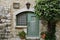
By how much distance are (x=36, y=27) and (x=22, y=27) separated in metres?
0.61

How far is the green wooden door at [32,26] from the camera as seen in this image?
10766 mm

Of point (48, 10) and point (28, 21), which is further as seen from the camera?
point (28, 21)

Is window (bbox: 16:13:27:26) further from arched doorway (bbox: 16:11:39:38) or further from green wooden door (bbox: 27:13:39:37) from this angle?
green wooden door (bbox: 27:13:39:37)

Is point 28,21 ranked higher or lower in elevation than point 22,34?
higher

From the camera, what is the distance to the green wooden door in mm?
10766

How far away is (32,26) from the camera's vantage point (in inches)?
426

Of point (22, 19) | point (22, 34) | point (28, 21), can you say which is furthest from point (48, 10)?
point (22, 34)

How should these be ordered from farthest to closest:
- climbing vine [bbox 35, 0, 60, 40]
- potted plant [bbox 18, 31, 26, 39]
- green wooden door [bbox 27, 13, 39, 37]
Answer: green wooden door [bbox 27, 13, 39, 37], potted plant [bbox 18, 31, 26, 39], climbing vine [bbox 35, 0, 60, 40]

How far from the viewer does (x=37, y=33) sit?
10.8m

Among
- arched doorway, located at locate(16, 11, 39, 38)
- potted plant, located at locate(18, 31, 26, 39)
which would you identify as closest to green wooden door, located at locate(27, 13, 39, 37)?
arched doorway, located at locate(16, 11, 39, 38)

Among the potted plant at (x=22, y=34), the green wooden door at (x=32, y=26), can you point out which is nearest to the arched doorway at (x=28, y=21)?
the green wooden door at (x=32, y=26)

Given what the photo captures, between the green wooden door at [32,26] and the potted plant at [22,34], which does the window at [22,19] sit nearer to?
the green wooden door at [32,26]

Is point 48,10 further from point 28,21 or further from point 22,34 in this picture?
point 22,34

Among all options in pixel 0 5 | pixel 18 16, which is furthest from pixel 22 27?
pixel 0 5
